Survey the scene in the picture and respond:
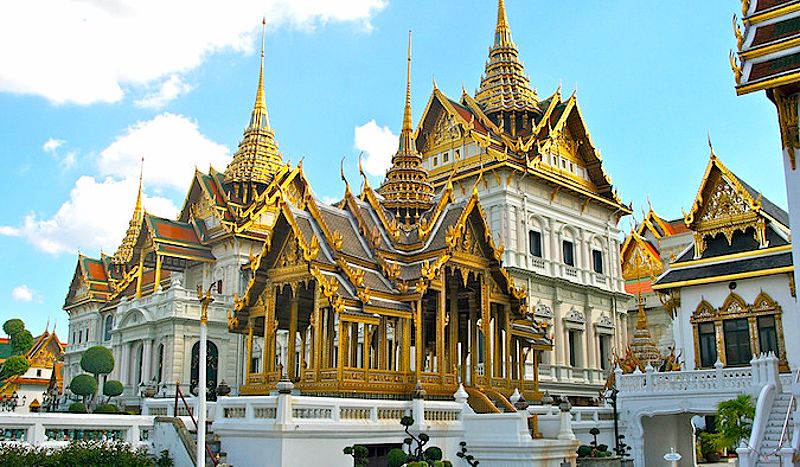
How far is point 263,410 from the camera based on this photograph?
39.1ft

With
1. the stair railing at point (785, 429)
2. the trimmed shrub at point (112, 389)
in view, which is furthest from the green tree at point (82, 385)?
the stair railing at point (785, 429)

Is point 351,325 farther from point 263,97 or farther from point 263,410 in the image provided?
point 263,97

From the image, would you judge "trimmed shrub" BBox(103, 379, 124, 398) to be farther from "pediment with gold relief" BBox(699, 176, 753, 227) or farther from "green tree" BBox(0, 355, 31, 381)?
"pediment with gold relief" BBox(699, 176, 753, 227)

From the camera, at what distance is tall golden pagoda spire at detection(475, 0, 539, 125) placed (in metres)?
39.6

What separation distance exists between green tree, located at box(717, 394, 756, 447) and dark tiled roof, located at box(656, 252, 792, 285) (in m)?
10.3

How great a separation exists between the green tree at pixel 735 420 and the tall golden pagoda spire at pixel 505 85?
23428 mm

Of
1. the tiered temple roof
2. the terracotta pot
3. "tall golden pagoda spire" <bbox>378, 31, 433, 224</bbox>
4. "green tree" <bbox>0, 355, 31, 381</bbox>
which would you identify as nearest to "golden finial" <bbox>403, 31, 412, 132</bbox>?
"tall golden pagoda spire" <bbox>378, 31, 433, 224</bbox>

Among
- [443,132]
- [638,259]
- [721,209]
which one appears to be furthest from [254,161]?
[721,209]

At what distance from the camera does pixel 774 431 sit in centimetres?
1652

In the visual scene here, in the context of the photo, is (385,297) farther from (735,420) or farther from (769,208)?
(769,208)

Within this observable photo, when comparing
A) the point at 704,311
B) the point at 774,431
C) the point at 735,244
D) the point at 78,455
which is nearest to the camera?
the point at 78,455

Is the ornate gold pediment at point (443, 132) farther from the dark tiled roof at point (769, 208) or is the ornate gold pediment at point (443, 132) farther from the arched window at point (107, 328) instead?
the arched window at point (107, 328)

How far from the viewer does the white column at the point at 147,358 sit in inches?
1546

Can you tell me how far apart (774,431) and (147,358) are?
30404mm
